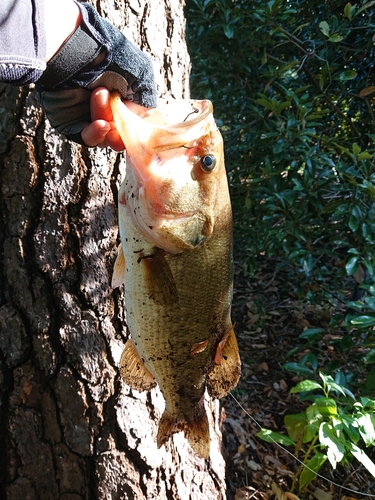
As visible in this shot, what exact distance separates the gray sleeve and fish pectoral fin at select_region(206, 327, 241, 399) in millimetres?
1119

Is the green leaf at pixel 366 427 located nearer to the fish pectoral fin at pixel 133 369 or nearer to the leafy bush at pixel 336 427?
the leafy bush at pixel 336 427

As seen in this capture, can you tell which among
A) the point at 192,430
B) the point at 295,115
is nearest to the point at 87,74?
the point at 192,430

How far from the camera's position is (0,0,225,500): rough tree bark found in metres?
1.86

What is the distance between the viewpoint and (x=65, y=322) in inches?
75.7

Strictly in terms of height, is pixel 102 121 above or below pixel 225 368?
above

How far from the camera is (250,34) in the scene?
3.41 m

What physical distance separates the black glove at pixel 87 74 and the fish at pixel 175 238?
0.28 feet

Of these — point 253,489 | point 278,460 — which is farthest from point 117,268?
point 278,460

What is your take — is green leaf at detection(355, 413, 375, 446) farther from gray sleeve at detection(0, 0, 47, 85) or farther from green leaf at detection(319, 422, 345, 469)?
gray sleeve at detection(0, 0, 47, 85)

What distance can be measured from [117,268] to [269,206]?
1664 millimetres

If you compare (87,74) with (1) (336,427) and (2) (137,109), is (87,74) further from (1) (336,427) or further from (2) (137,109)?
(1) (336,427)

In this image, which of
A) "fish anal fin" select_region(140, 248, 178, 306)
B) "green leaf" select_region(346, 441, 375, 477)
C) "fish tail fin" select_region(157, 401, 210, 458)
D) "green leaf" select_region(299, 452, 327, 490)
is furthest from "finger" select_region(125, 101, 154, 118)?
"green leaf" select_region(299, 452, 327, 490)

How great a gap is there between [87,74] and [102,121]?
0.52ft

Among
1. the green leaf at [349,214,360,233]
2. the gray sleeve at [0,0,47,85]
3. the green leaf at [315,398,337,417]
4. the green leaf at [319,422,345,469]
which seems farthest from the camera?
the green leaf at [349,214,360,233]
